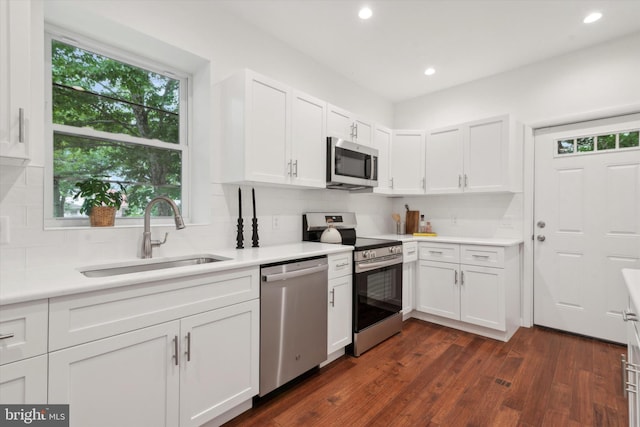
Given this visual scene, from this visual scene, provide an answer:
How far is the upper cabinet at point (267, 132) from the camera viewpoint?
87.7 inches

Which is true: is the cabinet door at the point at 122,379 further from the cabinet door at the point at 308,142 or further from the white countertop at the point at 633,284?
the white countertop at the point at 633,284

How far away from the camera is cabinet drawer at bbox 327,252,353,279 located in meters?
2.36

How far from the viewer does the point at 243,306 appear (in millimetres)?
1755

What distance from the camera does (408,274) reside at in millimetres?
3357

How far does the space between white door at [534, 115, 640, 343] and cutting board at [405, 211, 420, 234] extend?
1268 millimetres

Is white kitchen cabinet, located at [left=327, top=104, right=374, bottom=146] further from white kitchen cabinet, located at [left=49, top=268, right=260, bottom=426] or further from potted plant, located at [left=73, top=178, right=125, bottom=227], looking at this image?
potted plant, located at [left=73, top=178, right=125, bottom=227]

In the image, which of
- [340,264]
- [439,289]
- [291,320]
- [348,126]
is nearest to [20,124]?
[291,320]

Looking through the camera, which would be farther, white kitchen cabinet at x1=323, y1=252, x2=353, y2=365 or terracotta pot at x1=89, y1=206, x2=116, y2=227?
white kitchen cabinet at x1=323, y1=252, x2=353, y2=365

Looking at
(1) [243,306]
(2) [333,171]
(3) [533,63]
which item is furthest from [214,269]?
(3) [533,63]

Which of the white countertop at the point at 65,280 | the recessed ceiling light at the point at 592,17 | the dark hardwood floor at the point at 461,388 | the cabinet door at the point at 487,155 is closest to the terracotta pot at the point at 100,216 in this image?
the white countertop at the point at 65,280

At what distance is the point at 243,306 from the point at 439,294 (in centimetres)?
232

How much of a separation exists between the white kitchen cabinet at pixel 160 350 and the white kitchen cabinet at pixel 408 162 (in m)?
2.49

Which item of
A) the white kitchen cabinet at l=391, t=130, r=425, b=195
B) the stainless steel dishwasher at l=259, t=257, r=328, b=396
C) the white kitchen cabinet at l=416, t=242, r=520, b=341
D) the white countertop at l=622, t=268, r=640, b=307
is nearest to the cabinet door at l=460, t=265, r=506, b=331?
the white kitchen cabinet at l=416, t=242, r=520, b=341

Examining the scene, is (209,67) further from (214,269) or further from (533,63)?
(533,63)
